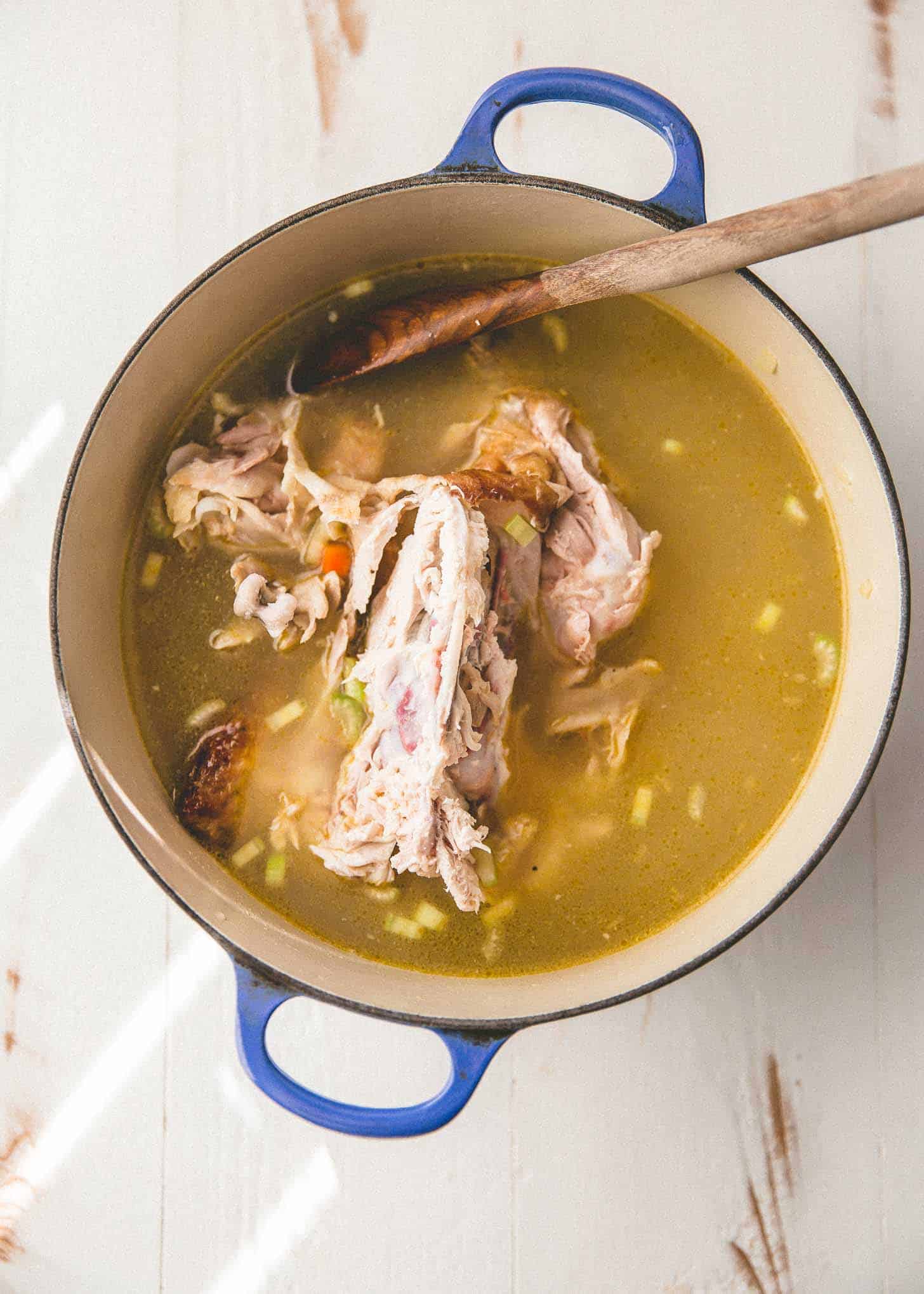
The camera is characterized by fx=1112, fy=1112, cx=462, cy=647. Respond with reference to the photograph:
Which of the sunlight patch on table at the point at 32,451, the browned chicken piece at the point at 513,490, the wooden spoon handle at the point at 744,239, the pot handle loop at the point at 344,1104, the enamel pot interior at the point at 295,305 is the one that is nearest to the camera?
the wooden spoon handle at the point at 744,239

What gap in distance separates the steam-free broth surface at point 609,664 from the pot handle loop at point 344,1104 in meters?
0.27

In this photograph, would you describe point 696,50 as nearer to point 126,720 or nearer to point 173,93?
point 173,93

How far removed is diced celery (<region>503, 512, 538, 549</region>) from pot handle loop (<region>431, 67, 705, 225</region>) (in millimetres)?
565

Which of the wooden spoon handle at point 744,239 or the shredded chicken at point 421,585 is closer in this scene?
the wooden spoon handle at point 744,239

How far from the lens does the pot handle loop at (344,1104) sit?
5.54 ft

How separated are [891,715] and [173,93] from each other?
1.78 metres

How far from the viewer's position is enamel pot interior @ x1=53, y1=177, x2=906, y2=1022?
1.81m

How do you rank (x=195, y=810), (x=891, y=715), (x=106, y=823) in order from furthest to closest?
1. (x=106, y=823)
2. (x=195, y=810)
3. (x=891, y=715)

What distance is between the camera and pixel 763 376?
80.2 inches

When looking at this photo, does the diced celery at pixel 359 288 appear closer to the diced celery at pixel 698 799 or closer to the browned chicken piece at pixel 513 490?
the browned chicken piece at pixel 513 490

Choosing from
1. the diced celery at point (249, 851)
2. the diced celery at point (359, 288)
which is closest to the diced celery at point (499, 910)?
the diced celery at point (249, 851)

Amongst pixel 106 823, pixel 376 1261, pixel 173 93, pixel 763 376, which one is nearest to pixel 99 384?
pixel 173 93

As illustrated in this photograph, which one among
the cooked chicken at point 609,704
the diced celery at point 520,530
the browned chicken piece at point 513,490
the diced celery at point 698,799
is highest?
the browned chicken piece at point 513,490

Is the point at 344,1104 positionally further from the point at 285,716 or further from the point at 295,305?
the point at 295,305
